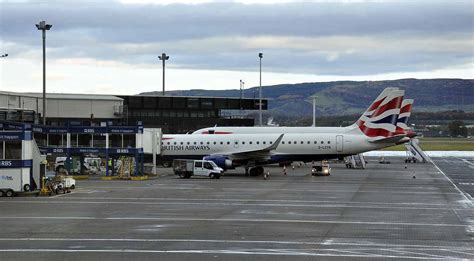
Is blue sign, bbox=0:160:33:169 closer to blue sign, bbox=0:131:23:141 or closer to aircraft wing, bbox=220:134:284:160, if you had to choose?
blue sign, bbox=0:131:23:141

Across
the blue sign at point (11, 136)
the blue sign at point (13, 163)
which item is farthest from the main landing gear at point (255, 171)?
the blue sign at point (11, 136)

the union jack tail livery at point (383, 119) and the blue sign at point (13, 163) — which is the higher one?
the union jack tail livery at point (383, 119)

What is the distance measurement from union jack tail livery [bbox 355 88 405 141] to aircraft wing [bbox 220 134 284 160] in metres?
8.09

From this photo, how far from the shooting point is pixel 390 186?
161 ft

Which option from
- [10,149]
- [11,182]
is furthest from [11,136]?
[11,182]

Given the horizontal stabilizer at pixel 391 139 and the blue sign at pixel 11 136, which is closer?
the blue sign at pixel 11 136

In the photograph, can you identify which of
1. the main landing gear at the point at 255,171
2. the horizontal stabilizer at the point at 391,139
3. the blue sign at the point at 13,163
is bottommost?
the main landing gear at the point at 255,171

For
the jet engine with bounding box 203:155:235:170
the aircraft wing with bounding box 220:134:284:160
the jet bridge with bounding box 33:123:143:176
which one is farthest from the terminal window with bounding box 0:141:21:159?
the aircraft wing with bounding box 220:134:284:160

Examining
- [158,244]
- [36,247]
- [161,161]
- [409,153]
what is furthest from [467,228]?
[409,153]

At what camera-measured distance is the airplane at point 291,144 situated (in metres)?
62.3

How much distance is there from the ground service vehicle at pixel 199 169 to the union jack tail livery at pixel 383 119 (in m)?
14.9

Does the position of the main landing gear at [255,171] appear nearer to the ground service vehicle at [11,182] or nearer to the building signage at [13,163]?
the building signage at [13,163]

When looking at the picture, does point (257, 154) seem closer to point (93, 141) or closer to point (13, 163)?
point (93, 141)

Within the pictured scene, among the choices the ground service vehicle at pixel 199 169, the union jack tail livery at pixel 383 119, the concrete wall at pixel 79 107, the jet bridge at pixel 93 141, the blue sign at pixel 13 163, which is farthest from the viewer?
the concrete wall at pixel 79 107
